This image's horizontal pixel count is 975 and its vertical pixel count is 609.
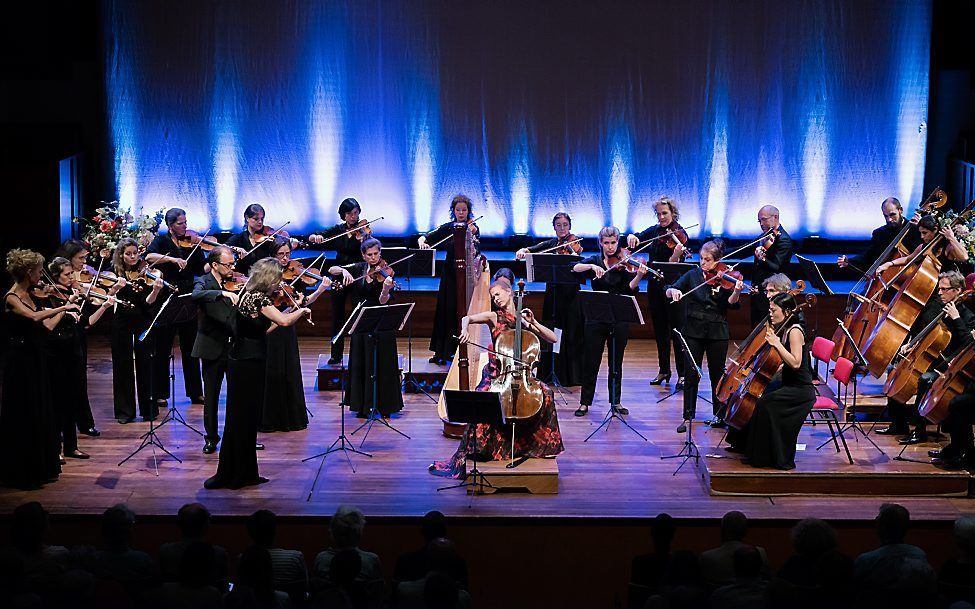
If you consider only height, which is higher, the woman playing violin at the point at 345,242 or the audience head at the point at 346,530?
the woman playing violin at the point at 345,242

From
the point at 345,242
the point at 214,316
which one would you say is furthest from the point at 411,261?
the point at 214,316

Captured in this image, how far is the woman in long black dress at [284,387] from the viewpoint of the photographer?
27.7ft

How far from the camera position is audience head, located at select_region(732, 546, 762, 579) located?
4.86 m

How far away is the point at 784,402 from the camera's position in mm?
7406

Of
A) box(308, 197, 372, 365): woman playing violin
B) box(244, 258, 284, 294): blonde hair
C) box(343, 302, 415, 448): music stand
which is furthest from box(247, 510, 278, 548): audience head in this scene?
box(308, 197, 372, 365): woman playing violin

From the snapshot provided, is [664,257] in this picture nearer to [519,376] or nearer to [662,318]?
[662,318]

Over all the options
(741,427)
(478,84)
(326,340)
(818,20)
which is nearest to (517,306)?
(741,427)

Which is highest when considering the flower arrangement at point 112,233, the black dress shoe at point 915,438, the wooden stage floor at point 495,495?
the flower arrangement at point 112,233

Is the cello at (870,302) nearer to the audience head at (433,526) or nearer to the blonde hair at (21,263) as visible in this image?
the audience head at (433,526)

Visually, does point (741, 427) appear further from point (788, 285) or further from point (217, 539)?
point (217, 539)

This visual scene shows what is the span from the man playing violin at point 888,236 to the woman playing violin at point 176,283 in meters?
5.47

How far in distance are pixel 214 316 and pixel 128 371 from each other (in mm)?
1396

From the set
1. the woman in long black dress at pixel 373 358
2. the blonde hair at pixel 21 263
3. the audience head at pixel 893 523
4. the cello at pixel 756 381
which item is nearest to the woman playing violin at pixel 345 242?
the woman in long black dress at pixel 373 358

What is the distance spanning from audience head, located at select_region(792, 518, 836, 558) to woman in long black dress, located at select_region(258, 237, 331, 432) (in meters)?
4.52
